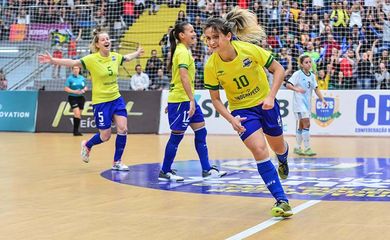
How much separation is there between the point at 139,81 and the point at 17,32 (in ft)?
24.4

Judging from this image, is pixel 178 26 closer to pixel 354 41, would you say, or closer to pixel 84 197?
pixel 84 197

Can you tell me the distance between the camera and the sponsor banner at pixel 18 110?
22.3m

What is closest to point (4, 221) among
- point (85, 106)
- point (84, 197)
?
point (84, 197)

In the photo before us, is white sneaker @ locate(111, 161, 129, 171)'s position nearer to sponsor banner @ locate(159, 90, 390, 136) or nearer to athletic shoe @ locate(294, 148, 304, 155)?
athletic shoe @ locate(294, 148, 304, 155)

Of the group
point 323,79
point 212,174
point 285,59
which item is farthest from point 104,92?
point 285,59

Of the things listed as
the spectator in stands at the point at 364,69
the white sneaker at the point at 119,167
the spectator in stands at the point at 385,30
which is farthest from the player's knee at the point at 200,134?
the spectator in stands at the point at 385,30

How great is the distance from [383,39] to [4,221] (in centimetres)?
1758

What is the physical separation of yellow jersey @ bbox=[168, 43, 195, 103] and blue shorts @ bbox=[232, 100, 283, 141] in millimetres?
2373

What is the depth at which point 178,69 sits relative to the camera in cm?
944

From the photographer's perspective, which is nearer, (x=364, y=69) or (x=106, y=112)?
(x=106, y=112)

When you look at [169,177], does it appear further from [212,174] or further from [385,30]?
[385,30]

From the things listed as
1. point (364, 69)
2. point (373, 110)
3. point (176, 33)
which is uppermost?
point (176, 33)

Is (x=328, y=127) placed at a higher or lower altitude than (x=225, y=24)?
lower

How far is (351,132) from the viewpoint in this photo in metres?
19.3
